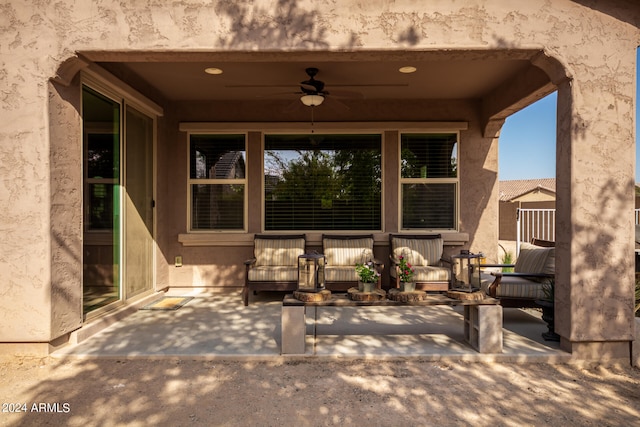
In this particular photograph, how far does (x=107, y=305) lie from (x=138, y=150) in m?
1.96

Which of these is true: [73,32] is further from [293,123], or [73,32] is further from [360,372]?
[360,372]

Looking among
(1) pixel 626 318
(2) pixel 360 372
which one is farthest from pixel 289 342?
(1) pixel 626 318

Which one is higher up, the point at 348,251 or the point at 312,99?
the point at 312,99

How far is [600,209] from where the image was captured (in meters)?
3.29

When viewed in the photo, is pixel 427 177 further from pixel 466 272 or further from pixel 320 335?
pixel 320 335

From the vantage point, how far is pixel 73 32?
3.35 meters

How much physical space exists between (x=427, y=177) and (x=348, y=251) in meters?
1.72

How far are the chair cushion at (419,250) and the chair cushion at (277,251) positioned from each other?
4.60ft

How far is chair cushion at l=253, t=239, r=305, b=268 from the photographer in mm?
5723

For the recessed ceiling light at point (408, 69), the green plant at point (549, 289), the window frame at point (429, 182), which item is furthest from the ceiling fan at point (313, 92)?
the green plant at point (549, 289)

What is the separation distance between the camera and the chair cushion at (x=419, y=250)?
5746mm

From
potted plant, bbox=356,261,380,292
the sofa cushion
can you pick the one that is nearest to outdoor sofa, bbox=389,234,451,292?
the sofa cushion

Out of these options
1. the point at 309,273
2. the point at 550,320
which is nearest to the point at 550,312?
the point at 550,320

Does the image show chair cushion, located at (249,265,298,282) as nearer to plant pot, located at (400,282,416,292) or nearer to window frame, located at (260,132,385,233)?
window frame, located at (260,132,385,233)
